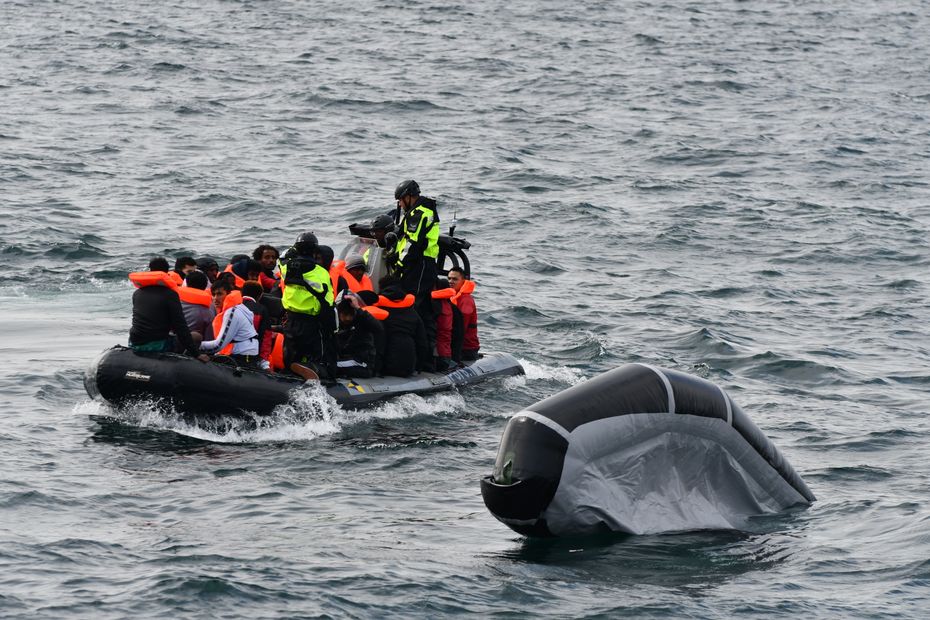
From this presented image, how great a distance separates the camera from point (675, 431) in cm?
1229

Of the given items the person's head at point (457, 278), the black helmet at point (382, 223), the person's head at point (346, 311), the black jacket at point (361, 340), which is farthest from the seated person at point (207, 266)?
the person's head at point (457, 278)

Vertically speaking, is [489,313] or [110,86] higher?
[110,86]

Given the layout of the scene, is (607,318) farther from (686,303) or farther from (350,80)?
(350,80)

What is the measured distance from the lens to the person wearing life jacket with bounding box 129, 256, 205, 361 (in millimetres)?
14742

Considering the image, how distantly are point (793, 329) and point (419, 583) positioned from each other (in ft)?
40.2

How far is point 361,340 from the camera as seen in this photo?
1636 centimetres

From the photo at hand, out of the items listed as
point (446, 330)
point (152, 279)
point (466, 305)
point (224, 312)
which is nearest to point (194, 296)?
point (224, 312)

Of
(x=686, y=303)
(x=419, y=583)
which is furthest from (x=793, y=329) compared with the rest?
(x=419, y=583)

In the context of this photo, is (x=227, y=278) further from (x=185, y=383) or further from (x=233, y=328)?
(x=185, y=383)

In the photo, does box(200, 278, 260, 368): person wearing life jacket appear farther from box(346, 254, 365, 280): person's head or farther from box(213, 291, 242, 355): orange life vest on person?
box(346, 254, 365, 280): person's head

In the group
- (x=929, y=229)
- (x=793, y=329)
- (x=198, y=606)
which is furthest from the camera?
(x=929, y=229)

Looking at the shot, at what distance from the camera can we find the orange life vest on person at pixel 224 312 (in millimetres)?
15062

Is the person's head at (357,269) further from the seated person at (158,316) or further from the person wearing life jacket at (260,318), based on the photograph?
the seated person at (158,316)

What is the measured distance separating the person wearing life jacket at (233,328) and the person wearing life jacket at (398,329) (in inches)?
71.6
